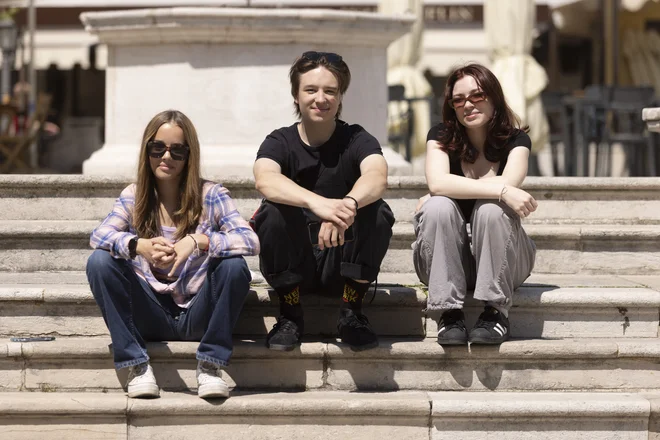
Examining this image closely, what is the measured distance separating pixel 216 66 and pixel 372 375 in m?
2.59

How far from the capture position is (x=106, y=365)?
4.27m

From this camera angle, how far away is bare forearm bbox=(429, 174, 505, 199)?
14.1 ft

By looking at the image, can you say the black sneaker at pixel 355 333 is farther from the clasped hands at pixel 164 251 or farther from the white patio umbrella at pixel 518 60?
the white patio umbrella at pixel 518 60

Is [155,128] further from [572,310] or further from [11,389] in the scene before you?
[572,310]

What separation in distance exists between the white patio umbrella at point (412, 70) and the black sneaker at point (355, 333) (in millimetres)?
5606

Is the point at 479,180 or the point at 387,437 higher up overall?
the point at 479,180

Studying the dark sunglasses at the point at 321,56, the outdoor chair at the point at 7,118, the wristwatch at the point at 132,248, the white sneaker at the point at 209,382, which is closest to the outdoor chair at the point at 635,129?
the dark sunglasses at the point at 321,56

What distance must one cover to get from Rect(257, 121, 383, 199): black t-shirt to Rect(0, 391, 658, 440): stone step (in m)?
0.83

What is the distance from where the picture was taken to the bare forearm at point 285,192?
415 cm

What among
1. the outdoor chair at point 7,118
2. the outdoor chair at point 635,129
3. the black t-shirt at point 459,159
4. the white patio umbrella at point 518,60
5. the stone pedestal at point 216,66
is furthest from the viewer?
the outdoor chair at point 7,118

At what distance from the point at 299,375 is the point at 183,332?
1.56 ft

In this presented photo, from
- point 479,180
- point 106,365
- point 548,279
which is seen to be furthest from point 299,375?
point 548,279

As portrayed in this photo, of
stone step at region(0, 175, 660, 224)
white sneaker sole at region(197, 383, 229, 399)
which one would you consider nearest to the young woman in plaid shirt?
white sneaker sole at region(197, 383, 229, 399)

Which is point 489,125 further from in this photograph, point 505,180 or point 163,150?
point 163,150
